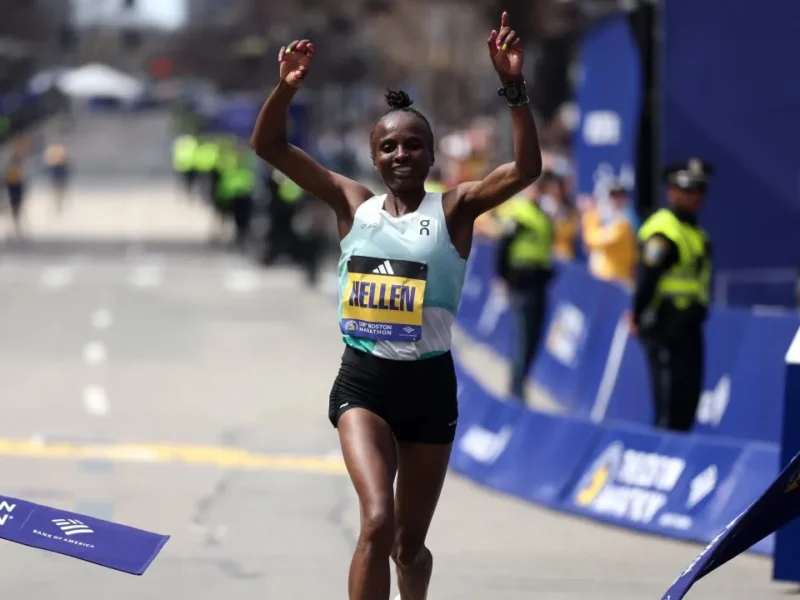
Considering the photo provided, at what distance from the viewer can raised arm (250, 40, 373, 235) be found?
273 inches

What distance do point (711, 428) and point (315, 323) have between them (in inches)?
438

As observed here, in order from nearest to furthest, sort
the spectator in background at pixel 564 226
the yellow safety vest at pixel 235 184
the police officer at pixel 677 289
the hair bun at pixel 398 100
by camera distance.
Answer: the hair bun at pixel 398 100 → the police officer at pixel 677 289 → the spectator in background at pixel 564 226 → the yellow safety vest at pixel 235 184

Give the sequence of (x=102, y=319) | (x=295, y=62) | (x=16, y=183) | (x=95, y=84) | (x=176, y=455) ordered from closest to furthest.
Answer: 1. (x=295, y=62)
2. (x=176, y=455)
3. (x=102, y=319)
4. (x=16, y=183)
5. (x=95, y=84)

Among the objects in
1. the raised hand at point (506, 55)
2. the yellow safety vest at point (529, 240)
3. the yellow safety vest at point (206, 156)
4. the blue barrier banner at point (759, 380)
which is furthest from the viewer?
the yellow safety vest at point (206, 156)

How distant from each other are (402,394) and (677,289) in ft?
17.9

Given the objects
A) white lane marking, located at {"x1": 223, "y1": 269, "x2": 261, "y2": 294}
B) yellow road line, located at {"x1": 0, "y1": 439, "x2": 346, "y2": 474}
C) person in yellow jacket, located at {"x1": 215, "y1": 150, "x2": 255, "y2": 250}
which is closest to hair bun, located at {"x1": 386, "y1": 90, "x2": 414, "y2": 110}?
yellow road line, located at {"x1": 0, "y1": 439, "x2": 346, "y2": 474}

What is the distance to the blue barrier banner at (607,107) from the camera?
21312mm

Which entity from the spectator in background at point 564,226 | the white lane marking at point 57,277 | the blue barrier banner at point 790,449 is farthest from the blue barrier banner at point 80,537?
the white lane marking at point 57,277

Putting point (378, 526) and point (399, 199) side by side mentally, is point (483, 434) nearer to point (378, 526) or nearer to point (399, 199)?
point (399, 199)

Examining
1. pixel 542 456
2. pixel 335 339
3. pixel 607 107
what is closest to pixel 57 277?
pixel 335 339

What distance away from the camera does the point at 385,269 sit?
22.4 ft

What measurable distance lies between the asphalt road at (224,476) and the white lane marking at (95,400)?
21 millimetres

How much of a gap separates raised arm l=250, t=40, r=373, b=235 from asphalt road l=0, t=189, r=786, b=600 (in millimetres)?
2264

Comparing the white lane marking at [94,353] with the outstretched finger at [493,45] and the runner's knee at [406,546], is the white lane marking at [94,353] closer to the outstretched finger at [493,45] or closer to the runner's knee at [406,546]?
the runner's knee at [406,546]
